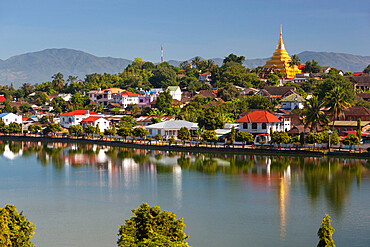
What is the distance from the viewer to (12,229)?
1792 cm

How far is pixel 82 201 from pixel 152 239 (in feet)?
45.0

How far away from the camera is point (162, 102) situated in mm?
79500

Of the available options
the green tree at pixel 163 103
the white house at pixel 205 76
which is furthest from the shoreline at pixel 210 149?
the white house at pixel 205 76

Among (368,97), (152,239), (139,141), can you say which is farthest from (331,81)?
(152,239)

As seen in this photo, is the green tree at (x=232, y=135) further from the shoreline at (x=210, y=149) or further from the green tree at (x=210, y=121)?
the green tree at (x=210, y=121)

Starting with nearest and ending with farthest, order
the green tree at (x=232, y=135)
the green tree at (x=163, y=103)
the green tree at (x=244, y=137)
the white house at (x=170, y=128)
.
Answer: the green tree at (x=244, y=137) → the green tree at (x=232, y=135) → the white house at (x=170, y=128) → the green tree at (x=163, y=103)

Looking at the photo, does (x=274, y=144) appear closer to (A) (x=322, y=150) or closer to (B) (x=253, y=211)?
(A) (x=322, y=150)

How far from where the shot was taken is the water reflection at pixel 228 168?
104 feet

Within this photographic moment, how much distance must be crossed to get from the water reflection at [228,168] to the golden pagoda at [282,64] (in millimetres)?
56924

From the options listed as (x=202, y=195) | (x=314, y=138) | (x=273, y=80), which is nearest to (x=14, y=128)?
(x=314, y=138)

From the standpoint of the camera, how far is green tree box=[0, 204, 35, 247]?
656 inches

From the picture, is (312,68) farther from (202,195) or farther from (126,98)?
(202,195)

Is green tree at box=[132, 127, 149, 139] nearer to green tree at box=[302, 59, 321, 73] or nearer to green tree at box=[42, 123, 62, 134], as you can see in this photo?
green tree at box=[42, 123, 62, 134]

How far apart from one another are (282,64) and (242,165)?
68282 millimetres
